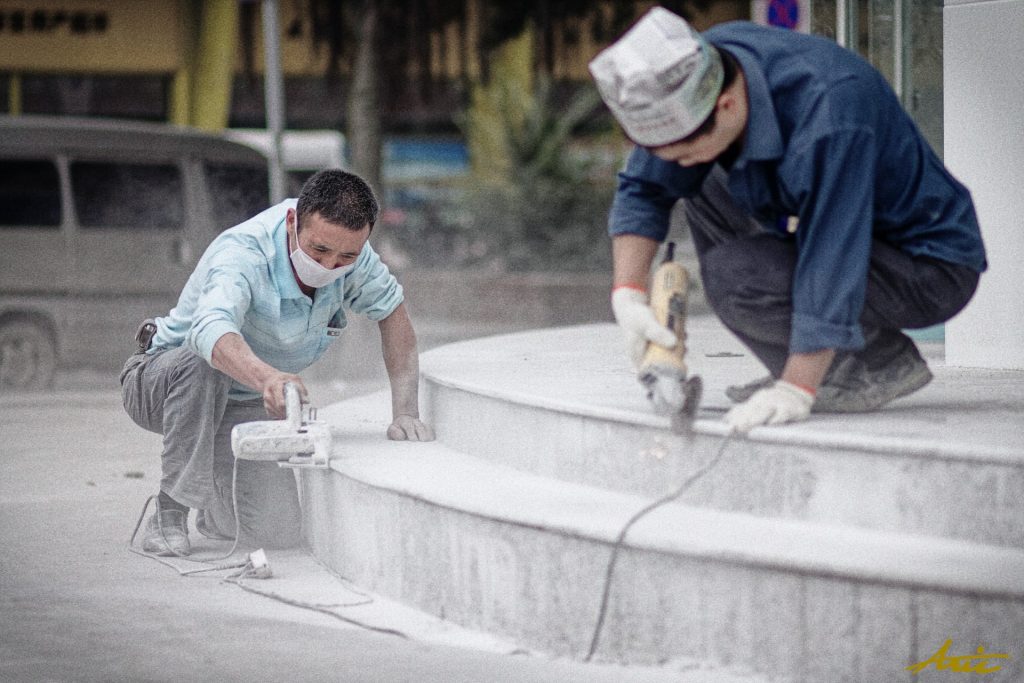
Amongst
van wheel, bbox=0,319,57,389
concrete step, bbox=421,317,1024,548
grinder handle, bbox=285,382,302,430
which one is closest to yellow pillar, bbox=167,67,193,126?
van wheel, bbox=0,319,57,389

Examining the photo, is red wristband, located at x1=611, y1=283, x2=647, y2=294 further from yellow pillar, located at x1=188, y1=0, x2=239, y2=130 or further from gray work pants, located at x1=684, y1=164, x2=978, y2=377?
yellow pillar, located at x1=188, y1=0, x2=239, y2=130

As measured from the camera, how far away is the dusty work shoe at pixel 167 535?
4488mm

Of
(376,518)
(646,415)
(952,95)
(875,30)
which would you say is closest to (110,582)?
(376,518)

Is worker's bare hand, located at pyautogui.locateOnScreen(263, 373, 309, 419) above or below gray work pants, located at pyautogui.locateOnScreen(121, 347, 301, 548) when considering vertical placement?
above

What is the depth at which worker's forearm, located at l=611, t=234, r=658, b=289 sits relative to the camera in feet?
12.2

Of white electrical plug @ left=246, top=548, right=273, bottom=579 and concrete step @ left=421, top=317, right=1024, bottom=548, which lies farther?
white electrical plug @ left=246, top=548, right=273, bottom=579

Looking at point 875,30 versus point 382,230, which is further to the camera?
point 382,230

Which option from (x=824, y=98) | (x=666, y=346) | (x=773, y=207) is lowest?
(x=666, y=346)

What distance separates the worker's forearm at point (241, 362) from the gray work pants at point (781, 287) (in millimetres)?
1214

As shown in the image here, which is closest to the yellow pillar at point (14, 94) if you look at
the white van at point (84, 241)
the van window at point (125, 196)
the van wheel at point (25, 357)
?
the white van at point (84, 241)

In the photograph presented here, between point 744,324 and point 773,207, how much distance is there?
0.31 m

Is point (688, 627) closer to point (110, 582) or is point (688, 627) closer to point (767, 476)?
point (767, 476)

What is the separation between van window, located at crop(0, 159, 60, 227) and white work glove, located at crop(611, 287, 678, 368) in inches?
274

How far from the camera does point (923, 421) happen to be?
140 inches
